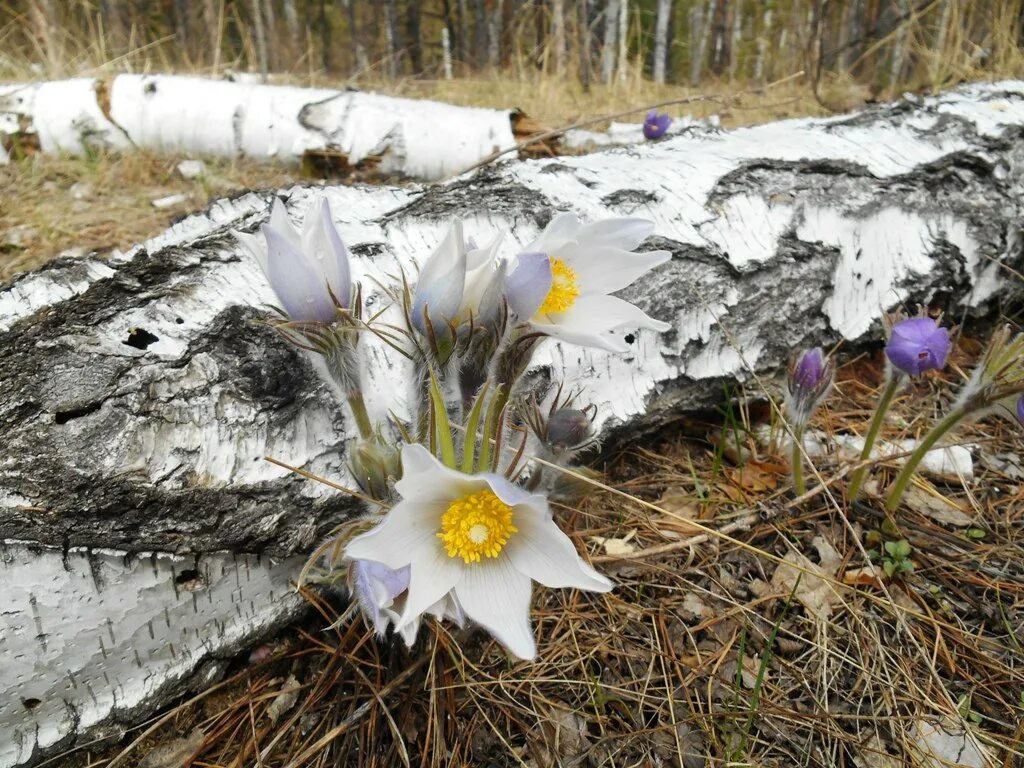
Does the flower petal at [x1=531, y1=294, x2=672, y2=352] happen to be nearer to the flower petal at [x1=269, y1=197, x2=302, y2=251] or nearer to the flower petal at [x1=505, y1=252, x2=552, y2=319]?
the flower petal at [x1=505, y1=252, x2=552, y2=319]

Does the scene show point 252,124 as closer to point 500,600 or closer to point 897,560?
point 500,600

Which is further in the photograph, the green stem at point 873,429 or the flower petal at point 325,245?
the green stem at point 873,429

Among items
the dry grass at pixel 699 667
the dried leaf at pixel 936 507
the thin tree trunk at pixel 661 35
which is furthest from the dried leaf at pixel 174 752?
the thin tree trunk at pixel 661 35

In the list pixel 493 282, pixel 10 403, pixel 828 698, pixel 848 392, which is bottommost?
pixel 828 698

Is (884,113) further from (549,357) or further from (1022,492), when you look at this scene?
(549,357)

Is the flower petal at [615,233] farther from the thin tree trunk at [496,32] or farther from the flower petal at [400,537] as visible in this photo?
the thin tree trunk at [496,32]

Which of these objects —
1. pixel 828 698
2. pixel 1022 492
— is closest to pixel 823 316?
pixel 1022 492

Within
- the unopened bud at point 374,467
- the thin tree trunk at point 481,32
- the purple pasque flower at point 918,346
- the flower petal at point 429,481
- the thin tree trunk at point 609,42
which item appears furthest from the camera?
the thin tree trunk at point 481,32
